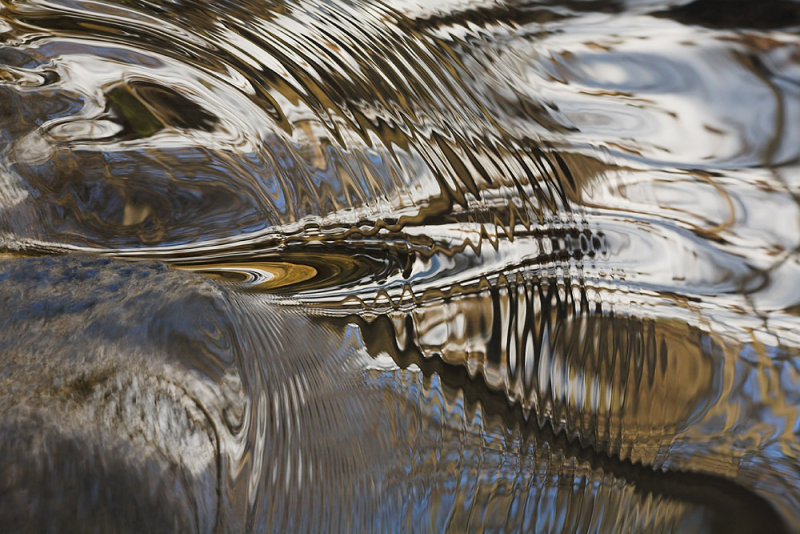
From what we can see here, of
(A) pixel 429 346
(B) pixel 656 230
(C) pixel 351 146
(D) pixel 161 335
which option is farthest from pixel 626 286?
(D) pixel 161 335

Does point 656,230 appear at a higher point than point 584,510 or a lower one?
higher

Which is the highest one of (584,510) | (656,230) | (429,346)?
(656,230)

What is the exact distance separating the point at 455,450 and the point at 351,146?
29cm

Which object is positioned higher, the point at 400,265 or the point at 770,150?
the point at 770,150

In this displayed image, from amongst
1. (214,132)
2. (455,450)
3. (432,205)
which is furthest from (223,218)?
(455,450)

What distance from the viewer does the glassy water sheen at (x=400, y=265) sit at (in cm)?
48

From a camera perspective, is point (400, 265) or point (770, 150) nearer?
point (770, 150)

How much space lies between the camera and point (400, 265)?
2.11 feet

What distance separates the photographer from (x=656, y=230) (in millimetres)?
551

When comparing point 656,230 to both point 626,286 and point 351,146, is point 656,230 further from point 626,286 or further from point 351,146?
point 351,146

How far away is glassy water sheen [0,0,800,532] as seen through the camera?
484 mm

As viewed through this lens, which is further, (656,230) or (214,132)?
(214,132)

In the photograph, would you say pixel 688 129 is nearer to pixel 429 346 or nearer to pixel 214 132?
pixel 429 346

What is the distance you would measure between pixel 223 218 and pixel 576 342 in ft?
1.16
